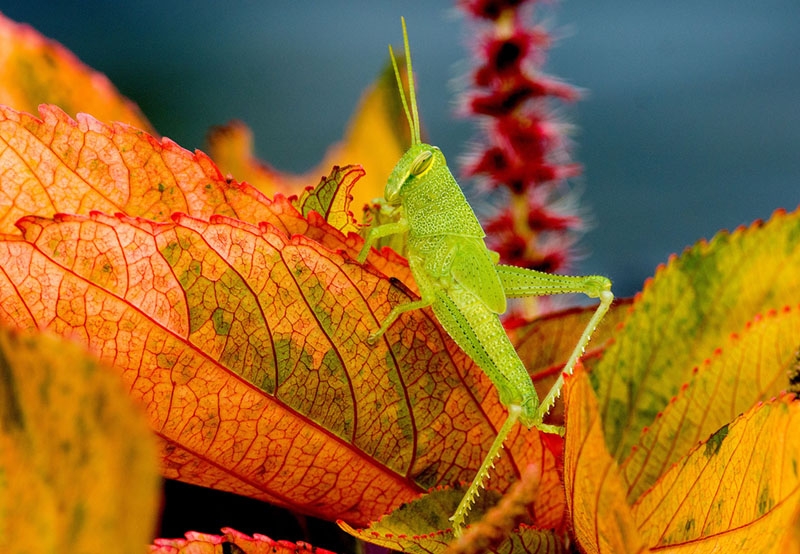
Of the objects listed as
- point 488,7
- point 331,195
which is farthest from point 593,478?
point 488,7

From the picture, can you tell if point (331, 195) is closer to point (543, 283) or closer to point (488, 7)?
point (543, 283)

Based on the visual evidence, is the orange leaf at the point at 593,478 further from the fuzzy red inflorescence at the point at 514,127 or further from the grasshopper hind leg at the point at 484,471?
the fuzzy red inflorescence at the point at 514,127

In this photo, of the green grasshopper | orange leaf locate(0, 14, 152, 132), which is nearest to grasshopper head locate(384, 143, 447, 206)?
the green grasshopper

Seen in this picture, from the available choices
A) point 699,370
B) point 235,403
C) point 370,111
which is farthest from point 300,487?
point 370,111

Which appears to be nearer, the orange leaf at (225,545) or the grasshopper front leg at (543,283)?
the orange leaf at (225,545)

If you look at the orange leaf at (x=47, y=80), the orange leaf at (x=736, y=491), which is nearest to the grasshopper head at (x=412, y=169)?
the orange leaf at (x=47, y=80)

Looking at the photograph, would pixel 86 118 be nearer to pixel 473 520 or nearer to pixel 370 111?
pixel 473 520
